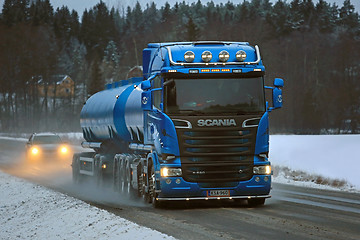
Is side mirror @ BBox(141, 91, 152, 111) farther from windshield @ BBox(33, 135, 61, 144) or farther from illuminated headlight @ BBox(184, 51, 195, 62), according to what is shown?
windshield @ BBox(33, 135, 61, 144)

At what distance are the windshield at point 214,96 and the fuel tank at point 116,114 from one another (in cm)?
267

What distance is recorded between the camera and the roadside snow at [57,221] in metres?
11.4

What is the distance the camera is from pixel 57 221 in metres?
14.0

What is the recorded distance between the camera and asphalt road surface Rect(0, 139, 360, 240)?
10977mm

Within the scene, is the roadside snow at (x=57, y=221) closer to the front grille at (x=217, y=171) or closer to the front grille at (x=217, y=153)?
the front grille at (x=217, y=171)

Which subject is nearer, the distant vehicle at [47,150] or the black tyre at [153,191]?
the black tyre at [153,191]

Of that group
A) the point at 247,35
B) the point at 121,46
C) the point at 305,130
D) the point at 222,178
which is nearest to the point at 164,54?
the point at 222,178

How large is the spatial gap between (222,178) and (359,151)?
25.8m

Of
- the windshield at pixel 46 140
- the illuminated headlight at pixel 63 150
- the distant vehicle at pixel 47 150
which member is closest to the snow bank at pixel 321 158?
the illuminated headlight at pixel 63 150

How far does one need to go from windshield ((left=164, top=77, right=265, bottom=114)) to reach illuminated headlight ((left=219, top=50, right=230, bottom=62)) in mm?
454

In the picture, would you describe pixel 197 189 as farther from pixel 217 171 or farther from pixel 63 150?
pixel 63 150

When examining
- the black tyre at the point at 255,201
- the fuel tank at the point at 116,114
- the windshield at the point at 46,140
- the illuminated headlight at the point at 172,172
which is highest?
the fuel tank at the point at 116,114

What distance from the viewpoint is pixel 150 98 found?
49.2ft

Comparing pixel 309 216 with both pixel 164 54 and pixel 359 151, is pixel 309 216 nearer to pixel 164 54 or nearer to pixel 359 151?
pixel 164 54
